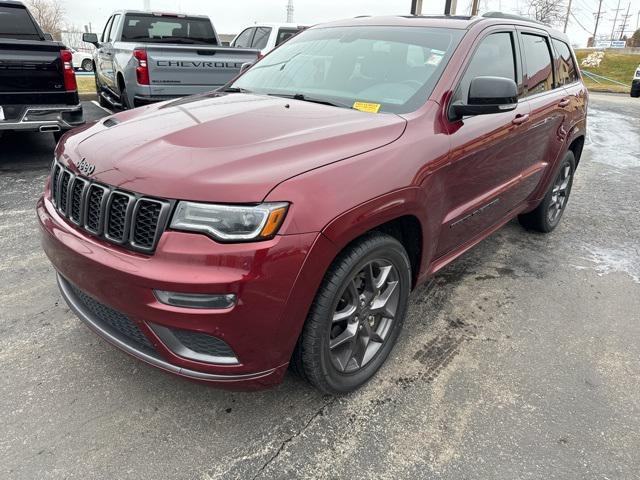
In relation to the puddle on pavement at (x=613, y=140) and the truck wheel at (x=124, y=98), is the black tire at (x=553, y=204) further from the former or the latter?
the truck wheel at (x=124, y=98)

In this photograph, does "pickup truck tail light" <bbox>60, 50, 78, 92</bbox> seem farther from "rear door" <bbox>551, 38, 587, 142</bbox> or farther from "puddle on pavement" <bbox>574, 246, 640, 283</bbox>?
"puddle on pavement" <bbox>574, 246, 640, 283</bbox>

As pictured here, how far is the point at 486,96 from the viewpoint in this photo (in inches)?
106

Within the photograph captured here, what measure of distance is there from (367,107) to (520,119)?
1.34m

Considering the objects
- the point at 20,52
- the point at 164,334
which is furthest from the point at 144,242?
the point at 20,52

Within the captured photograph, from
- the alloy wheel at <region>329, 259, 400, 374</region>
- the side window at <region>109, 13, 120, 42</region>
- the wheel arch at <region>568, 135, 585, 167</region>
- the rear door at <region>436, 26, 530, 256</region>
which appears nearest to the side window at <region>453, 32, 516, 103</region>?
the rear door at <region>436, 26, 530, 256</region>

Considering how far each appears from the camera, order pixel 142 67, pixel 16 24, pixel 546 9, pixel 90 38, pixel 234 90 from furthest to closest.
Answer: pixel 546 9
pixel 90 38
pixel 142 67
pixel 16 24
pixel 234 90

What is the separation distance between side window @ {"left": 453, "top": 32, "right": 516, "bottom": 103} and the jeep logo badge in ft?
6.25

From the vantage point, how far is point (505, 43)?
350 cm

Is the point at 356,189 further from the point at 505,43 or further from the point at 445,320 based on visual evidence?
the point at 505,43

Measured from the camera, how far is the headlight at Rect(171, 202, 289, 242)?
1891 millimetres

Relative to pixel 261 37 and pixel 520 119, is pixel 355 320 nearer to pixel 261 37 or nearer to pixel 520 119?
pixel 520 119

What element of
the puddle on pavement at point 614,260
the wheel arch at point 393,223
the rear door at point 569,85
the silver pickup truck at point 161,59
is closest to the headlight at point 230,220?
the wheel arch at point 393,223

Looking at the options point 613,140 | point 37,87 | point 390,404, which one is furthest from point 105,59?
point 613,140

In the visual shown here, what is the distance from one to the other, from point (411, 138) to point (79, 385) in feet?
6.70
